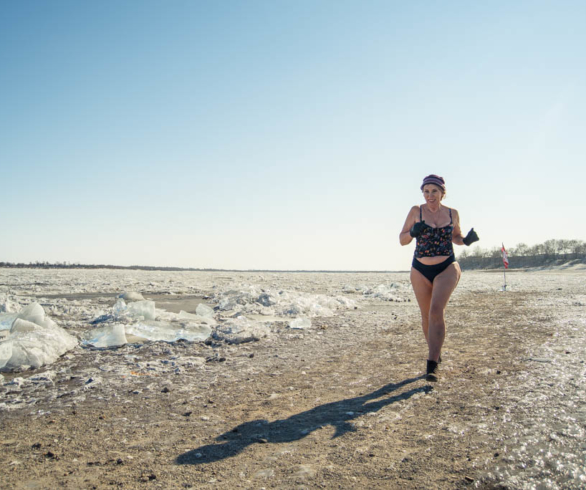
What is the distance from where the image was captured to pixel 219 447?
225 centimetres

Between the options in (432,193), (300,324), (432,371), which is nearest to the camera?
(432,371)

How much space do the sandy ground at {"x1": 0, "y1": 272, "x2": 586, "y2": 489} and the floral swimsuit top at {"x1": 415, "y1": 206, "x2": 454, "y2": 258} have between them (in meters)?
1.11

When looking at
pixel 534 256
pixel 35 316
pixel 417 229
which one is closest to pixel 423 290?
pixel 417 229

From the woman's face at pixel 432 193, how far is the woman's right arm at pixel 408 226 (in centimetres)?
15

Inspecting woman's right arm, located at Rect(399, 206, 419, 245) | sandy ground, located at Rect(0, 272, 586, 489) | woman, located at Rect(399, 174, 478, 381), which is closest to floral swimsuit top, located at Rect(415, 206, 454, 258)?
woman, located at Rect(399, 174, 478, 381)

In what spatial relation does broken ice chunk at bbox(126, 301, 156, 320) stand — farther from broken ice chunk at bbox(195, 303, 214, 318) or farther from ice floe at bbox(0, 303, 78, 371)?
ice floe at bbox(0, 303, 78, 371)

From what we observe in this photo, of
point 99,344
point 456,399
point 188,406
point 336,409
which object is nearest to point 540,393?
point 456,399

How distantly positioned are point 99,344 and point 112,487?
3.50 metres

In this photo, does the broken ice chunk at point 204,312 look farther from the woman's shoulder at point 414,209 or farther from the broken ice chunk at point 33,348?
the woman's shoulder at point 414,209

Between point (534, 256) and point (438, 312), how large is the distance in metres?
53.9

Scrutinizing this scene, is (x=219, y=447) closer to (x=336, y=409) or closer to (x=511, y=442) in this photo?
(x=336, y=409)

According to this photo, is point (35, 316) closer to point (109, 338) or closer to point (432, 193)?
point (109, 338)

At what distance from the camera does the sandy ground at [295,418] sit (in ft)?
6.28

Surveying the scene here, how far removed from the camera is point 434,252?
3.74 meters
